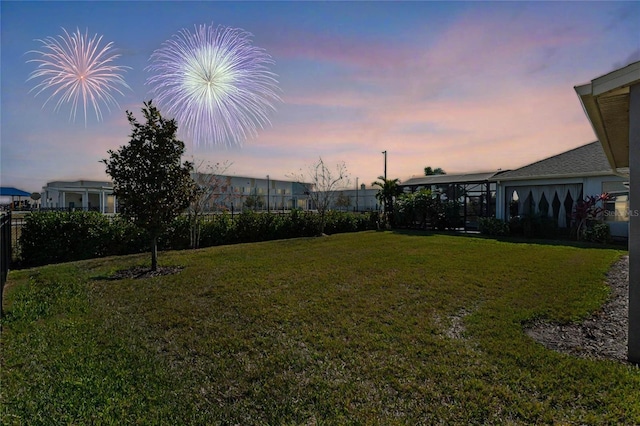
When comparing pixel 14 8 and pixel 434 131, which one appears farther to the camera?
pixel 434 131

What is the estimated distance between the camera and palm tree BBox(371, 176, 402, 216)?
21.0m

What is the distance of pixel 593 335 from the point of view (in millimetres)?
4117

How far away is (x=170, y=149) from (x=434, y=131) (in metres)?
9.66

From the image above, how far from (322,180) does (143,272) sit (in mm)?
12938

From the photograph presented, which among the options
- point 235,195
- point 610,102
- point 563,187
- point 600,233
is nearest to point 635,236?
point 610,102

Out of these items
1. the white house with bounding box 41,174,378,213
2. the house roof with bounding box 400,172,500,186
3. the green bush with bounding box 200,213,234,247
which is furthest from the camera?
the white house with bounding box 41,174,378,213

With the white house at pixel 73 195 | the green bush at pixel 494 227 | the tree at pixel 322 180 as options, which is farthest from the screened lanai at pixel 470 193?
the white house at pixel 73 195

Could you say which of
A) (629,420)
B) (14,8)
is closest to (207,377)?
(629,420)

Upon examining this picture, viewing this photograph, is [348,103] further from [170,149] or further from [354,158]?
[354,158]

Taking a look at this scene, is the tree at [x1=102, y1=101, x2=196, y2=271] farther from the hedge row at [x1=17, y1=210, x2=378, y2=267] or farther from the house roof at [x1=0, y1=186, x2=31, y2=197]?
the house roof at [x1=0, y1=186, x2=31, y2=197]

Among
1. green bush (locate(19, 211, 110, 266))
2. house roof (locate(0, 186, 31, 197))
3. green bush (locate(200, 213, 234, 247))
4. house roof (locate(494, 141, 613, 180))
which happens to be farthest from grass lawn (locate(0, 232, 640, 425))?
house roof (locate(0, 186, 31, 197))

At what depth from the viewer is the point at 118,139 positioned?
824cm

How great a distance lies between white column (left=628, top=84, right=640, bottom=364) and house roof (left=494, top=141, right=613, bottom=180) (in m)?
12.8

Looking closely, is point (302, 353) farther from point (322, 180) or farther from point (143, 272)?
point (322, 180)
